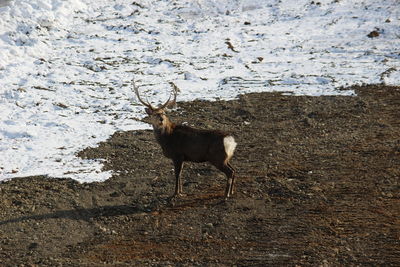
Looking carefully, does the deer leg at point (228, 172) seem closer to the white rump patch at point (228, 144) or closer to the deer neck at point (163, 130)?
the white rump patch at point (228, 144)

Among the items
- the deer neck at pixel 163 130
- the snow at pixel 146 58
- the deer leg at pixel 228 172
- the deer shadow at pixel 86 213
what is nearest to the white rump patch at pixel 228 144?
the deer leg at pixel 228 172

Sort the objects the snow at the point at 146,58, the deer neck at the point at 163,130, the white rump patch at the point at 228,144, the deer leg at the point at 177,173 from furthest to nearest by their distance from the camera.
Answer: the snow at the point at 146,58 → the deer neck at the point at 163,130 → the deer leg at the point at 177,173 → the white rump patch at the point at 228,144

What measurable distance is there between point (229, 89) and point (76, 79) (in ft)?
17.2

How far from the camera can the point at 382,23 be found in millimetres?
23734

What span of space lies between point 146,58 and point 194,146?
34.9 ft

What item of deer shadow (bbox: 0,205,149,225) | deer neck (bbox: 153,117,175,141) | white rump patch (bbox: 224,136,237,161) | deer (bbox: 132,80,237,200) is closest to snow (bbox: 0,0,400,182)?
deer shadow (bbox: 0,205,149,225)

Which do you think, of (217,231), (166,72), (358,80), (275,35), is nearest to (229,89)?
(166,72)

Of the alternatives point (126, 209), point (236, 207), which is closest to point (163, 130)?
point (126, 209)

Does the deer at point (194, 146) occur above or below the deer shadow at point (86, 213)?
above

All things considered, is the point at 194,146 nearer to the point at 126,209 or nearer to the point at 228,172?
the point at 228,172

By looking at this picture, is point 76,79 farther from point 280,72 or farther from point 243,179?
point 243,179

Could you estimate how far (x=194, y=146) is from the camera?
10000 mm

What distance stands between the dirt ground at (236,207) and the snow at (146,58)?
1024 millimetres

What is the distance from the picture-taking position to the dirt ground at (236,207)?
26.9ft
